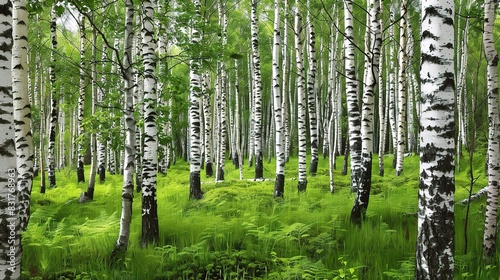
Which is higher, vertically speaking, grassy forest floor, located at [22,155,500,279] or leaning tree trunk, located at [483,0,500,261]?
leaning tree trunk, located at [483,0,500,261]

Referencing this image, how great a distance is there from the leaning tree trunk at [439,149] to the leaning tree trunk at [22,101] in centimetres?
618

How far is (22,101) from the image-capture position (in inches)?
250

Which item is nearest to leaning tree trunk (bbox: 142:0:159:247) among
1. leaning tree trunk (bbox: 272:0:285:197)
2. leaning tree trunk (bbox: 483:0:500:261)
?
leaning tree trunk (bbox: 272:0:285:197)

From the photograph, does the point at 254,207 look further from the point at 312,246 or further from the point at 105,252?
the point at 105,252

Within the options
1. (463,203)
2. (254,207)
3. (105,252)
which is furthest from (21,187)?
(463,203)

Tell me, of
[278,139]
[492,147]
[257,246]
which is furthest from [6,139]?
[278,139]

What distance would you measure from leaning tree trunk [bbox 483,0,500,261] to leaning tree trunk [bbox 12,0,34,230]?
7.15 meters

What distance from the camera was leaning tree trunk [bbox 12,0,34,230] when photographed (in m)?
6.27

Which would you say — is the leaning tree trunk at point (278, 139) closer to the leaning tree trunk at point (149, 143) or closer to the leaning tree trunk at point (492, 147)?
the leaning tree trunk at point (149, 143)

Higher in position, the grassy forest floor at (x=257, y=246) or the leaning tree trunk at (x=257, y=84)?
the leaning tree trunk at (x=257, y=84)

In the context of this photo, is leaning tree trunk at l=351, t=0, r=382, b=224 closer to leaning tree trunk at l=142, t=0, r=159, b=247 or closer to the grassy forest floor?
the grassy forest floor

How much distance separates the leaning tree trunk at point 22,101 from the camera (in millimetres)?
6270

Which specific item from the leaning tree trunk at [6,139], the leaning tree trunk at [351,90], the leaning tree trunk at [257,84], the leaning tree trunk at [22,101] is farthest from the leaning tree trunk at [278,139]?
the leaning tree trunk at [6,139]

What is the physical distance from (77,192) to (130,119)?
864cm
